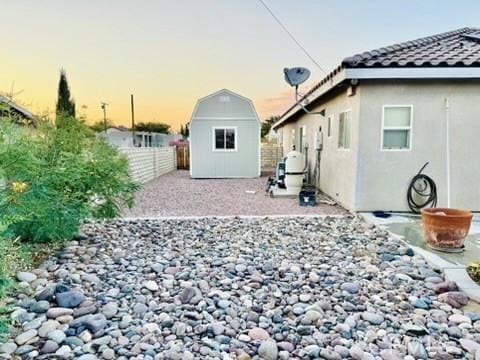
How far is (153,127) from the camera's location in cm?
4278

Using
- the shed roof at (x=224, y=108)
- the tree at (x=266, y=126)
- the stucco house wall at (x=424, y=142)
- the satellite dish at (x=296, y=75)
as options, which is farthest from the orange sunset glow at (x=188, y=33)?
the tree at (x=266, y=126)

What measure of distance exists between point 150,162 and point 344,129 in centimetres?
851

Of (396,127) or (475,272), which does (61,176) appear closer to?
(475,272)

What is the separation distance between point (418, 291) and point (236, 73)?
1329 centimetres

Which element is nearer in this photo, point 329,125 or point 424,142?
point 424,142

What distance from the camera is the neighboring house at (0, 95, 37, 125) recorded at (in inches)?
152

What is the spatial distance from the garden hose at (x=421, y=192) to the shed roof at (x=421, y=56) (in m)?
1.91

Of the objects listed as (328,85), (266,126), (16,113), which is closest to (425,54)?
(328,85)

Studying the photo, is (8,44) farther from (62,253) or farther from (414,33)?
(414,33)

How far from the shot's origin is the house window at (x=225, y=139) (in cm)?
1490

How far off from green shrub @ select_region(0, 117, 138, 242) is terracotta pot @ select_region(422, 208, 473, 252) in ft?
13.8

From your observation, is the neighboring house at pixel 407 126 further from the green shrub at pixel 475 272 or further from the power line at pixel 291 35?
the power line at pixel 291 35

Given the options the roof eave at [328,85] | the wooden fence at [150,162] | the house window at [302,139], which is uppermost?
the roof eave at [328,85]

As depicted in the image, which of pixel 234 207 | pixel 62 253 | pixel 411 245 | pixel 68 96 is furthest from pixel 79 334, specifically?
pixel 68 96
